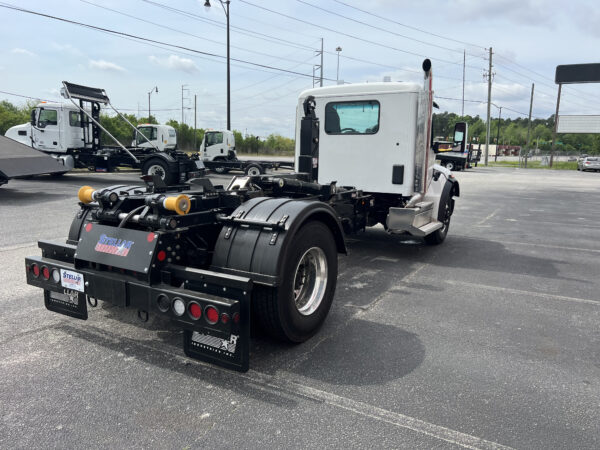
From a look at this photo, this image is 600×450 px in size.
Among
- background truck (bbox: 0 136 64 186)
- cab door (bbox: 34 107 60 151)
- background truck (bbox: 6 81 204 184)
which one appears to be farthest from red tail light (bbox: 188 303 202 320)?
cab door (bbox: 34 107 60 151)

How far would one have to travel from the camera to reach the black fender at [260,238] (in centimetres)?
327

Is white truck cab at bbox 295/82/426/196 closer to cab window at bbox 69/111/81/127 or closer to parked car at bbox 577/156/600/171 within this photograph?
cab window at bbox 69/111/81/127

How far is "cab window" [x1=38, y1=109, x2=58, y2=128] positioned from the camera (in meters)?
18.8

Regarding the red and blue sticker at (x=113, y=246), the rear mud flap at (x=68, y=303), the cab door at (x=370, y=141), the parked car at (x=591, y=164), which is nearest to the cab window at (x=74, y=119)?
the cab door at (x=370, y=141)

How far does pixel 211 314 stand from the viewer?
2.97 m

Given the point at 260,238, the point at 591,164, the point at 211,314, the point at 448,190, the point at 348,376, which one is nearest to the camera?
the point at 211,314

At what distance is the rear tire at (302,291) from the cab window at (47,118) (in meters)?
18.3

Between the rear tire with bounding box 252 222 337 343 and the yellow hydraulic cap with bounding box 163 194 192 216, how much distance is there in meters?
0.80

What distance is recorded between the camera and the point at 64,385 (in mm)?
3076

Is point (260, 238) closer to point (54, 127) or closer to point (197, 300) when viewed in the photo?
point (197, 300)

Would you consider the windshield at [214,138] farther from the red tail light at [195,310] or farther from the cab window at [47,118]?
the red tail light at [195,310]

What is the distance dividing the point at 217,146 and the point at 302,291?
74.1 feet

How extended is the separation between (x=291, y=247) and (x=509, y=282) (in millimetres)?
3725

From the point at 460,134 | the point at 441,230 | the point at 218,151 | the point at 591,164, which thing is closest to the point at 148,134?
the point at 218,151
